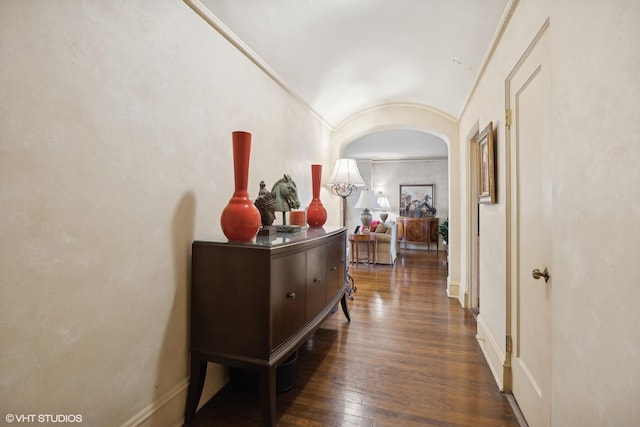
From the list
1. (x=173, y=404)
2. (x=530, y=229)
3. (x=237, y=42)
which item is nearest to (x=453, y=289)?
(x=530, y=229)

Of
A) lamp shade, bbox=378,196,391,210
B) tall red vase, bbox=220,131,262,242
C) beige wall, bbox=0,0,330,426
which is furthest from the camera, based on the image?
lamp shade, bbox=378,196,391,210

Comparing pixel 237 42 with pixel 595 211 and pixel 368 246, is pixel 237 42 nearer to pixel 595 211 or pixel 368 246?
pixel 595 211

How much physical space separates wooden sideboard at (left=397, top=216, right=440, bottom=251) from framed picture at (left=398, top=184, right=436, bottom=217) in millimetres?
417

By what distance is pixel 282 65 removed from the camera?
8.87ft

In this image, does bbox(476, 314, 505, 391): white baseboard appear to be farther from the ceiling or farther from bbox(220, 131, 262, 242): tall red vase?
the ceiling

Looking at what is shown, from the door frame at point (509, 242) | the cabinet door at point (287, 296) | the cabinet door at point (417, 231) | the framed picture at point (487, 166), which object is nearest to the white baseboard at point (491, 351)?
the door frame at point (509, 242)

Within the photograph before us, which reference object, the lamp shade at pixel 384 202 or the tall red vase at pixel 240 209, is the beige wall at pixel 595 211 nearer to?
the tall red vase at pixel 240 209

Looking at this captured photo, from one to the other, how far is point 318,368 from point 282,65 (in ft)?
8.52

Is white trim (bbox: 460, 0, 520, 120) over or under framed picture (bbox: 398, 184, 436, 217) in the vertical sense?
over

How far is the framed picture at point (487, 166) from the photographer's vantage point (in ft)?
7.43

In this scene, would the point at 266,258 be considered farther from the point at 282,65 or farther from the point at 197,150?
the point at 282,65

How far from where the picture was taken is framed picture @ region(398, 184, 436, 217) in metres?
8.88

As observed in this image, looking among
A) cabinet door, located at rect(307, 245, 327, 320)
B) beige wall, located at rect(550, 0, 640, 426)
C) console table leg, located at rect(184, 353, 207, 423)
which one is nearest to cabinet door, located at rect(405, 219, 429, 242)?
cabinet door, located at rect(307, 245, 327, 320)

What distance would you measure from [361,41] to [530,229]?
2036mm
